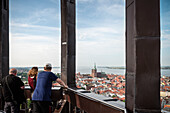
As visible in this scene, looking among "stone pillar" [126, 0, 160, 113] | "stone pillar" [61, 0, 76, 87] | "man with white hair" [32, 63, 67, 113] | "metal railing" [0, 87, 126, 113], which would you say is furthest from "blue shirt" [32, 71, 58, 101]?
"stone pillar" [126, 0, 160, 113]

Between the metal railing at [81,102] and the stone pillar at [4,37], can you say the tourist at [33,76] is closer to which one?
the metal railing at [81,102]

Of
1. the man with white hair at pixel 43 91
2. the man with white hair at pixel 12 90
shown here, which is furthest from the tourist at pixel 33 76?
the man with white hair at pixel 43 91

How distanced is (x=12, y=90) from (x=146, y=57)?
2920mm

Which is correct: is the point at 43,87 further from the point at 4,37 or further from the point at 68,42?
the point at 4,37

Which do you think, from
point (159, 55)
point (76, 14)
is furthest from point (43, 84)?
Result: point (159, 55)

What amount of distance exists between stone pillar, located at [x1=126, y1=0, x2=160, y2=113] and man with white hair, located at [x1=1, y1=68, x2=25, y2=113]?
2.67m

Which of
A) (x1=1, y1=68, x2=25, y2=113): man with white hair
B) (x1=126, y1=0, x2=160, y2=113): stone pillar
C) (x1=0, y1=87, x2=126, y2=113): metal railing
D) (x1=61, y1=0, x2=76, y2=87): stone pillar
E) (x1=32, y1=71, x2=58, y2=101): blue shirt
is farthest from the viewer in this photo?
(x1=61, y1=0, x2=76, y2=87): stone pillar

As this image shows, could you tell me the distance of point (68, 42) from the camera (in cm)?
441

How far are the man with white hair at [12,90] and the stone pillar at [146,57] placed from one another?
2.67 metres

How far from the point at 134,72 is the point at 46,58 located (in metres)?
2.64

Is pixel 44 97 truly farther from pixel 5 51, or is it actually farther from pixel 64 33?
pixel 5 51

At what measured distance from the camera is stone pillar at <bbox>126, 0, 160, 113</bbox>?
1929 millimetres

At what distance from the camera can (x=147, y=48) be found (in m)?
1.96

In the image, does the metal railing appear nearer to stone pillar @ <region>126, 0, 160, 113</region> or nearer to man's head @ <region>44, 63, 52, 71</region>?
stone pillar @ <region>126, 0, 160, 113</region>
